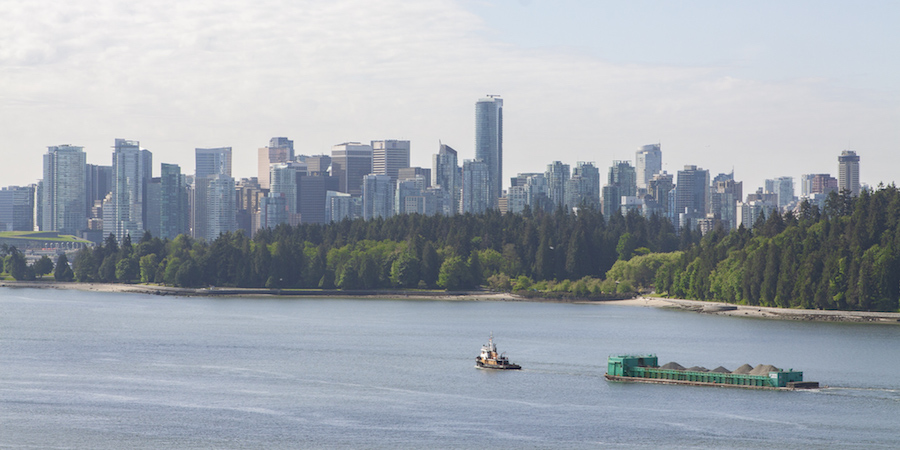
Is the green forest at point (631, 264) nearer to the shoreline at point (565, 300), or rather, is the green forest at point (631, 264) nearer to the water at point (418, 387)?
the shoreline at point (565, 300)

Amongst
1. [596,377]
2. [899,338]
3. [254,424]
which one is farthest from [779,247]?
[254,424]

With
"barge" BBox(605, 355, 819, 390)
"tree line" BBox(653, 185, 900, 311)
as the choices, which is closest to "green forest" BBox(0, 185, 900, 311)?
"tree line" BBox(653, 185, 900, 311)

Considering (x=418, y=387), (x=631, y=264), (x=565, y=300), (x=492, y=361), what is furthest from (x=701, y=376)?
(x=631, y=264)

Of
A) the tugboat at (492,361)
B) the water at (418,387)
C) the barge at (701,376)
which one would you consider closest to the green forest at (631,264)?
the water at (418,387)

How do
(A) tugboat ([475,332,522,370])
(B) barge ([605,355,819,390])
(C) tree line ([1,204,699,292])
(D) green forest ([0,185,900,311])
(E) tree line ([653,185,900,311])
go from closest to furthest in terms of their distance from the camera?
1. (B) barge ([605,355,819,390])
2. (A) tugboat ([475,332,522,370])
3. (E) tree line ([653,185,900,311])
4. (D) green forest ([0,185,900,311])
5. (C) tree line ([1,204,699,292])

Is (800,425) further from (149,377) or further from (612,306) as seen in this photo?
(612,306)

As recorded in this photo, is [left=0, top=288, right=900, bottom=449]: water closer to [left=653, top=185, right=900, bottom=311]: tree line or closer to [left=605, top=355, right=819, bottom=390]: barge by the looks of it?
[left=605, top=355, right=819, bottom=390]: barge
